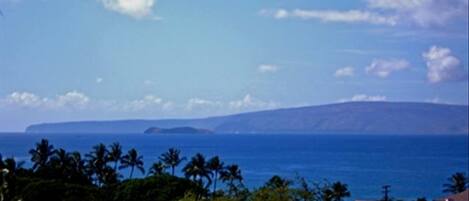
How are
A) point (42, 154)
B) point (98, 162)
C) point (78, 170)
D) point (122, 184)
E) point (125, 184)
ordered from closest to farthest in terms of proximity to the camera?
point (125, 184) → point (122, 184) → point (78, 170) → point (98, 162) → point (42, 154)

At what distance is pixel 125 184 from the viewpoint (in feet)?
266

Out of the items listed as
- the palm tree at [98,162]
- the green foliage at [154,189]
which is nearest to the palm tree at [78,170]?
the palm tree at [98,162]

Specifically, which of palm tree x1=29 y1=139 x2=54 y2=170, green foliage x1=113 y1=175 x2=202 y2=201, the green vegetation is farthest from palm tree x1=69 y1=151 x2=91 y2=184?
green foliage x1=113 y1=175 x2=202 y2=201

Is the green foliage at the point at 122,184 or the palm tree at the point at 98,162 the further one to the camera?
the palm tree at the point at 98,162

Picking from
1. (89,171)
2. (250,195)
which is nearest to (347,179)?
(89,171)

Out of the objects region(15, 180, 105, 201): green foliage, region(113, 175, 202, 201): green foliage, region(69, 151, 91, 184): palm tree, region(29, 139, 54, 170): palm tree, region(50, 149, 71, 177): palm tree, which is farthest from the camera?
region(29, 139, 54, 170): palm tree

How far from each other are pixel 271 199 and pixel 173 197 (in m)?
37.7

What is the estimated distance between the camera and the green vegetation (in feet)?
137

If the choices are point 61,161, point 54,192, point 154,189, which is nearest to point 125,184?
point 154,189

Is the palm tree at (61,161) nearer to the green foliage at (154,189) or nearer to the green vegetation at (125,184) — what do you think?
the green vegetation at (125,184)

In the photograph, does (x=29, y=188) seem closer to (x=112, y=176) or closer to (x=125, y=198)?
(x=125, y=198)

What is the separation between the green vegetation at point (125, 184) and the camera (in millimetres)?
41906

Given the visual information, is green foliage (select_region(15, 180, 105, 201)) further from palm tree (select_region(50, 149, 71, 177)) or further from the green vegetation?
palm tree (select_region(50, 149, 71, 177))

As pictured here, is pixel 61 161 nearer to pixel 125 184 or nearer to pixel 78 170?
pixel 78 170
